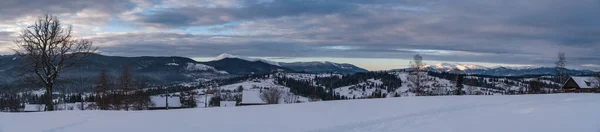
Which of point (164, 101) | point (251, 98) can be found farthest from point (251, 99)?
point (164, 101)

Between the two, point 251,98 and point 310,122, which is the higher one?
point 310,122

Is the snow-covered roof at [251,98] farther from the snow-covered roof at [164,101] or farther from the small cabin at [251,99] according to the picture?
the snow-covered roof at [164,101]

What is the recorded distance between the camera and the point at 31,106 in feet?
213

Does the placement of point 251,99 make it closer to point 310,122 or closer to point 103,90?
point 103,90

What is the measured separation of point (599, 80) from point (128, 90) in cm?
5171

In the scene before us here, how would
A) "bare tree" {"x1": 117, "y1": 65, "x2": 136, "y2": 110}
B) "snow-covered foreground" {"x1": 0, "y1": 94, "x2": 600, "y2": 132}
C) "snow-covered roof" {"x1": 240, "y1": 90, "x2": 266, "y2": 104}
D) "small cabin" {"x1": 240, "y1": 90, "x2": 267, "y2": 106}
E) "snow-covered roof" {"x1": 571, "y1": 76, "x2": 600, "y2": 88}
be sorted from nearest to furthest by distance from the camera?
"snow-covered foreground" {"x1": 0, "y1": 94, "x2": 600, "y2": 132} < "bare tree" {"x1": 117, "y1": 65, "x2": 136, "y2": 110} < "snow-covered roof" {"x1": 571, "y1": 76, "x2": 600, "y2": 88} < "small cabin" {"x1": 240, "y1": 90, "x2": 267, "y2": 106} < "snow-covered roof" {"x1": 240, "y1": 90, "x2": 266, "y2": 104}

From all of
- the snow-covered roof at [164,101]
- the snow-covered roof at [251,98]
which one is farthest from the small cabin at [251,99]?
the snow-covered roof at [164,101]

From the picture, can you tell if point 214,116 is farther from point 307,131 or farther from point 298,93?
point 298,93

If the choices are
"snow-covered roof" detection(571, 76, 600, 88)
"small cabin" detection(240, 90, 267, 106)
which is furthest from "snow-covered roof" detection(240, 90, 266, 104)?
"snow-covered roof" detection(571, 76, 600, 88)

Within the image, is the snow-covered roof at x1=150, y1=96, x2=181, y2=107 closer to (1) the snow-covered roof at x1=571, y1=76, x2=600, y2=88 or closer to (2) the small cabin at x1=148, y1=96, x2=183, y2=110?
(2) the small cabin at x1=148, y1=96, x2=183, y2=110

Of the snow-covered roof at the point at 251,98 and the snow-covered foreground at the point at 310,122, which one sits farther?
the snow-covered roof at the point at 251,98

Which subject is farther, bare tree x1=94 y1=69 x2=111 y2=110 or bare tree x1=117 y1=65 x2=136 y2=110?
bare tree x1=94 y1=69 x2=111 y2=110

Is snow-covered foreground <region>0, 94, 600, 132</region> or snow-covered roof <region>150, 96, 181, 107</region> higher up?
snow-covered foreground <region>0, 94, 600, 132</region>

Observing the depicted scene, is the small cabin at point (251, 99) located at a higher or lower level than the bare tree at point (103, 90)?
lower
